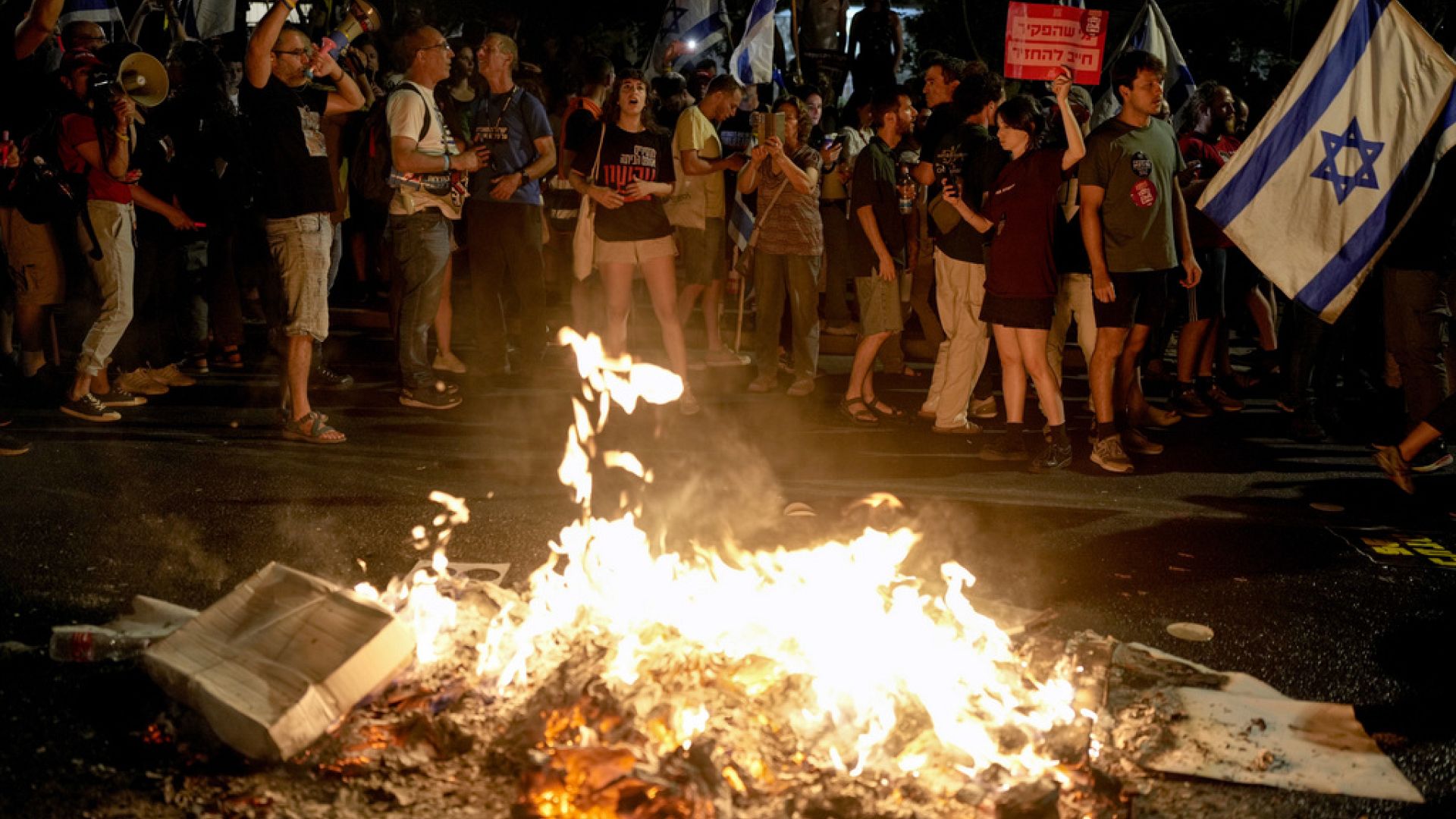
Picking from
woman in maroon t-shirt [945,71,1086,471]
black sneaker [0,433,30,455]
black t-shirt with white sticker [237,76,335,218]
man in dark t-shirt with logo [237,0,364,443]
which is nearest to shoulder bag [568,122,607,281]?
man in dark t-shirt with logo [237,0,364,443]

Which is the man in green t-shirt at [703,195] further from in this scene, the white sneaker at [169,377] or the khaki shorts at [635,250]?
the white sneaker at [169,377]

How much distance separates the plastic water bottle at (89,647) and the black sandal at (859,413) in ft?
17.2

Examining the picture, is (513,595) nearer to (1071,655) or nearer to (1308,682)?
(1071,655)

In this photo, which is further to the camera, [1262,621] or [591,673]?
[1262,621]

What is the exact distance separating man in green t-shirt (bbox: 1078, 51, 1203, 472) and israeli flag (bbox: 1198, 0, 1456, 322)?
0.41 m

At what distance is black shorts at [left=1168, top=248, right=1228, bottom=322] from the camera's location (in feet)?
29.4

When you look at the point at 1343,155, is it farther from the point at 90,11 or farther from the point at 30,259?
the point at 90,11

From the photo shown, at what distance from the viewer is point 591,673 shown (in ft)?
12.4

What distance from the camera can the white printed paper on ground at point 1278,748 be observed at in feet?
12.5

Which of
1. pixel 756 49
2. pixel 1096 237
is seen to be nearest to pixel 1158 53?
pixel 756 49

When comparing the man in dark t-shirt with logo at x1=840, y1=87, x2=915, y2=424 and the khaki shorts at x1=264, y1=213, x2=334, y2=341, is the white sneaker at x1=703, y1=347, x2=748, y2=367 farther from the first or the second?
the khaki shorts at x1=264, y1=213, x2=334, y2=341

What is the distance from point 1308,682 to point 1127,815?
1.39m

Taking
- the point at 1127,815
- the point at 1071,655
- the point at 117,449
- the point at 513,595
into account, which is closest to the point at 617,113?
the point at 117,449

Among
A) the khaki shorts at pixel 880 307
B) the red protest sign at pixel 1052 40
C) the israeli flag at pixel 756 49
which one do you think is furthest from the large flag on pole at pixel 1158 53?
the khaki shorts at pixel 880 307
